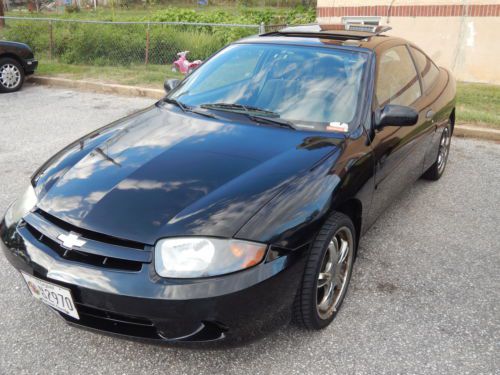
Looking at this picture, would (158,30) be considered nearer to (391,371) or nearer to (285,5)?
(391,371)

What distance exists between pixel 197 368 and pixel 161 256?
680 mm

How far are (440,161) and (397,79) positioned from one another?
1.55 metres

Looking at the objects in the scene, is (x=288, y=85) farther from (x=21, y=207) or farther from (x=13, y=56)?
(x=13, y=56)

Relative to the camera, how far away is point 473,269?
10.7 feet

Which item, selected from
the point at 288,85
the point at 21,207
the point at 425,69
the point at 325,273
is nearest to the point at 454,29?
the point at 425,69

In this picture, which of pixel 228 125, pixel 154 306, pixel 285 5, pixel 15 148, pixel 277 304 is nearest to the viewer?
pixel 154 306

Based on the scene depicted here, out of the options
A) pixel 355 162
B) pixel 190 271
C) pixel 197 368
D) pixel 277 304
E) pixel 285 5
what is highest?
pixel 285 5

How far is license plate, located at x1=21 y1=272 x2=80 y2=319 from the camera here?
211 centimetres

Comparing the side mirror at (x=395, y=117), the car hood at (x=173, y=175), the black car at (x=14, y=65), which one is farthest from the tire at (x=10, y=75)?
the side mirror at (x=395, y=117)

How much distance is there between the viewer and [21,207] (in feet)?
8.39

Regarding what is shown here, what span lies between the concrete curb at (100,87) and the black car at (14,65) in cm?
56

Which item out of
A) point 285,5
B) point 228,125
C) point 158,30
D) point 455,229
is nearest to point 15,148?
point 228,125

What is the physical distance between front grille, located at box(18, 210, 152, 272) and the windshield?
1.37m

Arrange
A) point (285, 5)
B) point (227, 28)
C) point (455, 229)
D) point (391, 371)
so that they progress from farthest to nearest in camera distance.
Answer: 1. point (285, 5)
2. point (227, 28)
3. point (455, 229)
4. point (391, 371)
